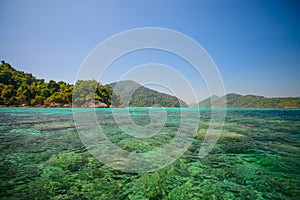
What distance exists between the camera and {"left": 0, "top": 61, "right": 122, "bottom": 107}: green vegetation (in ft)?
263

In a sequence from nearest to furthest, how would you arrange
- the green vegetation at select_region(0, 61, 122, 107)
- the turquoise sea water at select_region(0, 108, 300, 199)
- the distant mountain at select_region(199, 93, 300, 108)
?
the turquoise sea water at select_region(0, 108, 300, 199) → the green vegetation at select_region(0, 61, 122, 107) → the distant mountain at select_region(199, 93, 300, 108)

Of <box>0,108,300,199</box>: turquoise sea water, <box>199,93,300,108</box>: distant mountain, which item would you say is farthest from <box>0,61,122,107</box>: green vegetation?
<box>0,108,300,199</box>: turquoise sea water

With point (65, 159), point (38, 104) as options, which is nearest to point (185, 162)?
point (65, 159)

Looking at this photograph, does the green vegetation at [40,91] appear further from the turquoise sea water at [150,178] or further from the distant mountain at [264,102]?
the turquoise sea water at [150,178]

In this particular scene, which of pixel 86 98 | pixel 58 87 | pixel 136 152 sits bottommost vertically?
pixel 136 152

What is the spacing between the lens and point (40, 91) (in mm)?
92875

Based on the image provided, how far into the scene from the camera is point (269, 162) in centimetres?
689

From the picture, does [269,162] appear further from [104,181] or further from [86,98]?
[86,98]

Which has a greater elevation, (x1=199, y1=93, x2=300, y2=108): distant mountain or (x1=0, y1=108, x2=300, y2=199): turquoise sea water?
(x1=199, y1=93, x2=300, y2=108): distant mountain

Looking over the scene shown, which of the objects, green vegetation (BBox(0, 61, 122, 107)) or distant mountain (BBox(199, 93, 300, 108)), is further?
distant mountain (BBox(199, 93, 300, 108))

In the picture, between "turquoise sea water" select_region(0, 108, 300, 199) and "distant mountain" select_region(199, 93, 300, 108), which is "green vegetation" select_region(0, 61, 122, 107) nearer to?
"distant mountain" select_region(199, 93, 300, 108)

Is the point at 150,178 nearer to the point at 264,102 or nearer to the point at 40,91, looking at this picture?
the point at 40,91

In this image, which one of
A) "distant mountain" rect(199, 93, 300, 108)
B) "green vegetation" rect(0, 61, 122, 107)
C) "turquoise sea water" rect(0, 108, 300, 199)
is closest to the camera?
"turquoise sea water" rect(0, 108, 300, 199)

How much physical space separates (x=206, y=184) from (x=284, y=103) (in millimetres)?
176958
